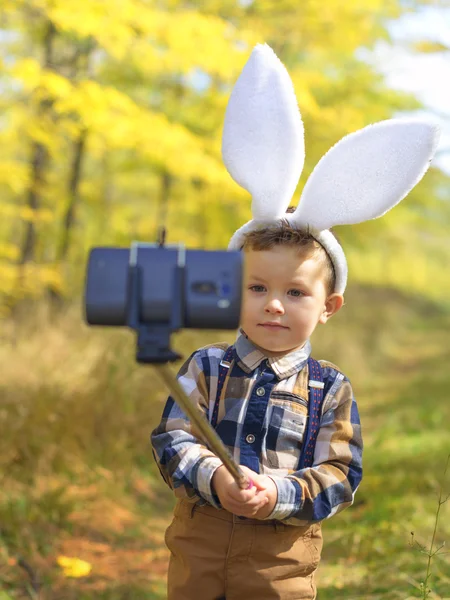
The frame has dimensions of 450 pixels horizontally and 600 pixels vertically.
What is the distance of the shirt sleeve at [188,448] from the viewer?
1713 mm

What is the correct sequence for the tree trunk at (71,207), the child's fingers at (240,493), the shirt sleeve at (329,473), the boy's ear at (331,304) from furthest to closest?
1. the tree trunk at (71,207)
2. the boy's ear at (331,304)
3. the shirt sleeve at (329,473)
4. the child's fingers at (240,493)

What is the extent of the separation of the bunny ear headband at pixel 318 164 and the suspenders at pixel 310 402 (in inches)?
11.4

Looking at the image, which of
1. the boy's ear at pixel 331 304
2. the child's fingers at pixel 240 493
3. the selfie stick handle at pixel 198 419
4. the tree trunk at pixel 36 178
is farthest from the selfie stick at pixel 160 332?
the tree trunk at pixel 36 178

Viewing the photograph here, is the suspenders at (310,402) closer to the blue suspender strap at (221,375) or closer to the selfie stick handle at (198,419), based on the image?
the blue suspender strap at (221,375)

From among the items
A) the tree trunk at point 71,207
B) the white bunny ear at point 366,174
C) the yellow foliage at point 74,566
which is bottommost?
the yellow foliage at point 74,566

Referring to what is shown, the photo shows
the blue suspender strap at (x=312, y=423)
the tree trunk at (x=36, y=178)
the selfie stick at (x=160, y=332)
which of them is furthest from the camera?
the tree trunk at (x=36, y=178)

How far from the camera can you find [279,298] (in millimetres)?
1807

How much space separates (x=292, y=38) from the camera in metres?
7.96

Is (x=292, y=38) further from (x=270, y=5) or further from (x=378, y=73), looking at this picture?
(x=378, y=73)

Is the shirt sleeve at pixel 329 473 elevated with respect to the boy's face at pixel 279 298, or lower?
lower

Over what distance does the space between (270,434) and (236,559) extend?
31 cm

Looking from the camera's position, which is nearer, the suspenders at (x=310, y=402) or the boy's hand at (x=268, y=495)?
the boy's hand at (x=268, y=495)

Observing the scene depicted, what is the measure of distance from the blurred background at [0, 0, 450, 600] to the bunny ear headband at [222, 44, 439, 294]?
3.12 feet

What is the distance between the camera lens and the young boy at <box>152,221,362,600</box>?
1.75 metres
